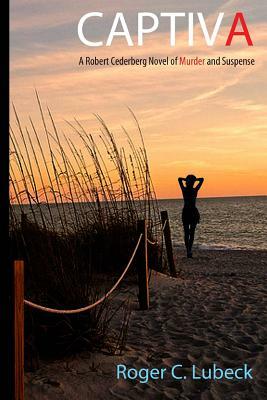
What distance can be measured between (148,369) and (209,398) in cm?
52

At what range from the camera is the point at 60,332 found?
346 centimetres

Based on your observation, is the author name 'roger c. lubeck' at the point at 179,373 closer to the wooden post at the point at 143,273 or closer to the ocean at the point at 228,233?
the wooden post at the point at 143,273

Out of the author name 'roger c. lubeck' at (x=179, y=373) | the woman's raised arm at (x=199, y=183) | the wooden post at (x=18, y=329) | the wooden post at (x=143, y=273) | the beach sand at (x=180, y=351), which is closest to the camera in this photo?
the wooden post at (x=18, y=329)

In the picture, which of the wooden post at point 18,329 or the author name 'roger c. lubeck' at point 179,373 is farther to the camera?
the author name 'roger c. lubeck' at point 179,373

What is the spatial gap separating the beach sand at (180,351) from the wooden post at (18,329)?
0.67 m

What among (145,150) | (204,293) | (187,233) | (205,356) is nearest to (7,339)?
(205,356)

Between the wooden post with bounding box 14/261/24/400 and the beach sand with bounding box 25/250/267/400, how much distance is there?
0.67 meters

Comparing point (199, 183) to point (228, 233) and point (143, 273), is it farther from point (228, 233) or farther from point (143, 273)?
point (228, 233)

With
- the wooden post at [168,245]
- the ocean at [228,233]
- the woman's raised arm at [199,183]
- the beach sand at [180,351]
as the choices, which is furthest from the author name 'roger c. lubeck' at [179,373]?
the ocean at [228,233]

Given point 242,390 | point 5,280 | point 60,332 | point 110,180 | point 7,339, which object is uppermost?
point 110,180

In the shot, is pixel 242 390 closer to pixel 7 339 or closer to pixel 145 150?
pixel 7 339

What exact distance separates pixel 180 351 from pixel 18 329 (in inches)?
75.5

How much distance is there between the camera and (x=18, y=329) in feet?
7.37

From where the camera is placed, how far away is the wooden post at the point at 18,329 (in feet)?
7.18
